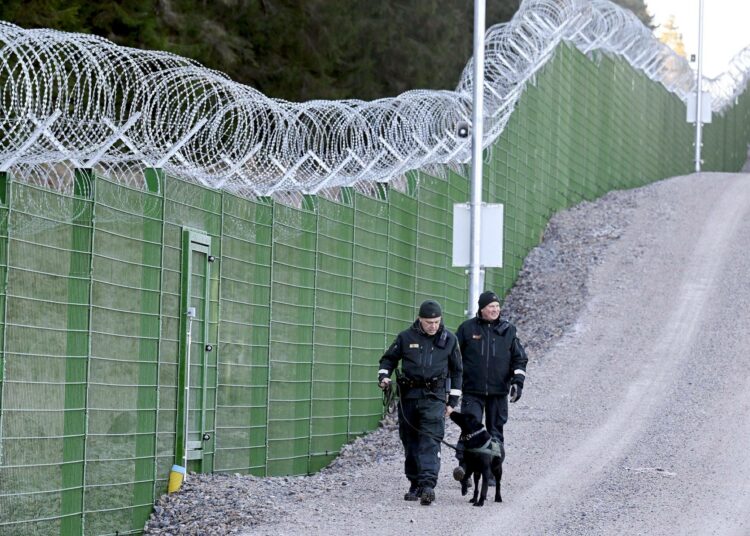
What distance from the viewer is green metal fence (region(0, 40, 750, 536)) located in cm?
862

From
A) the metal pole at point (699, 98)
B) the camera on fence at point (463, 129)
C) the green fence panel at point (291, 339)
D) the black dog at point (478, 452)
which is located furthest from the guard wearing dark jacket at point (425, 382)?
the metal pole at point (699, 98)

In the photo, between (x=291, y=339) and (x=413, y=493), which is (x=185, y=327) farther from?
(x=291, y=339)

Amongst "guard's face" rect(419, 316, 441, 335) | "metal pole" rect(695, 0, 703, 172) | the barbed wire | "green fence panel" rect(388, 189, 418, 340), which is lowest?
"guard's face" rect(419, 316, 441, 335)

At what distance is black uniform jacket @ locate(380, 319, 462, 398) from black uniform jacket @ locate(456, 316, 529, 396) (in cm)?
44

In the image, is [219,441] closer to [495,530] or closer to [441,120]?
[495,530]

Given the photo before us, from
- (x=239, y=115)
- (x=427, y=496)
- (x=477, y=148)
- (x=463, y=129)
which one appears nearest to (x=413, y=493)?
(x=427, y=496)

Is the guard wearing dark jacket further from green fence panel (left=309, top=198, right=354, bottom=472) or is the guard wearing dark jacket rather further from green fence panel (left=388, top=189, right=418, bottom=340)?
green fence panel (left=388, top=189, right=418, bottom=340)

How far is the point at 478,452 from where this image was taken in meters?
10.4

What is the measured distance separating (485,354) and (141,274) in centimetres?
291

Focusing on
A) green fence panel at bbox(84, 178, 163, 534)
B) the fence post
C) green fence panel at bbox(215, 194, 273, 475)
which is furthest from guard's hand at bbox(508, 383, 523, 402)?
the fence post

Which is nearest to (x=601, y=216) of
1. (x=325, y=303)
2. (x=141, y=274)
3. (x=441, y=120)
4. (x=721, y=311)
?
(x=721, y=311)

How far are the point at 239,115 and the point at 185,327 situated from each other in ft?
5.80

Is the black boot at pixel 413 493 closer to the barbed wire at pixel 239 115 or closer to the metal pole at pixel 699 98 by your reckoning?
the barbed wire at pixel 239 115

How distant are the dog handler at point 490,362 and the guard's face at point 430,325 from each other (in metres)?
0.61
